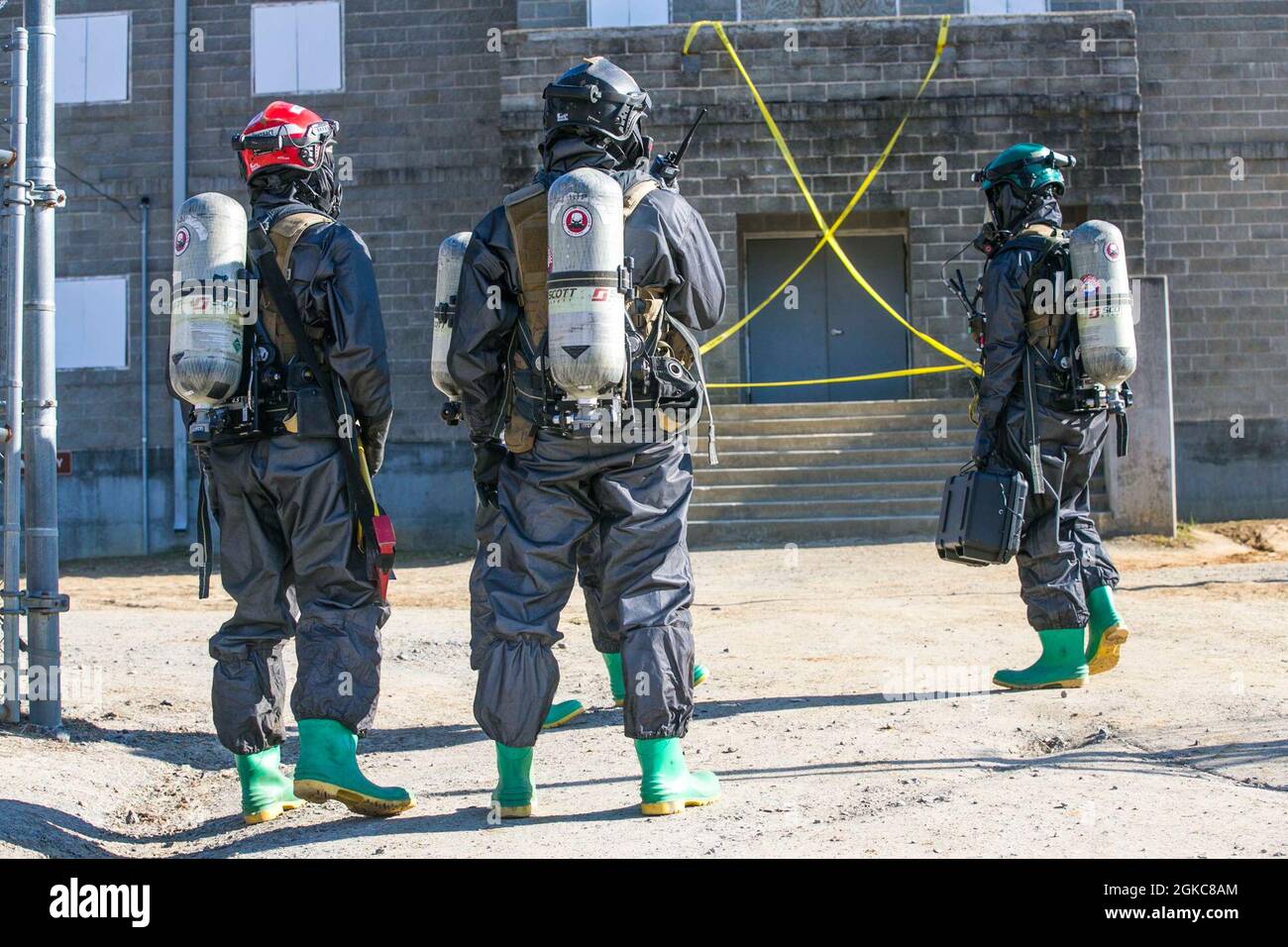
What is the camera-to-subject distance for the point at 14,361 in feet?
18.3

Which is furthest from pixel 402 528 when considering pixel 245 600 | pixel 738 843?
pixel 738 843

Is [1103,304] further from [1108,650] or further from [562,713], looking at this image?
[562,713]

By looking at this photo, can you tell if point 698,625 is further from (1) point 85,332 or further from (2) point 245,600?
(1) point 85,332

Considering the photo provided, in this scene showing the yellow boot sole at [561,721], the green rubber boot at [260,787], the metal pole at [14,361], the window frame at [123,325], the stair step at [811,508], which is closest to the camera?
the green rubber boot at [260,787]

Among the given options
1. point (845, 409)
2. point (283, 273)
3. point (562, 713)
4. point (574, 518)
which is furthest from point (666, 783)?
point (845, 409)

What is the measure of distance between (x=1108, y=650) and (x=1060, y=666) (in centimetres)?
31

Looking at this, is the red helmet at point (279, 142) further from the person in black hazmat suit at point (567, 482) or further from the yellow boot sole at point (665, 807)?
the yellow boot sole at point (665, 807)

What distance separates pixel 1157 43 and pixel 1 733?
14982 millimetres

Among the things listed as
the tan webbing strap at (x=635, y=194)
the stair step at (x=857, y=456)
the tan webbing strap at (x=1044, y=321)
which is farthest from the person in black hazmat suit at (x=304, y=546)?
the stair step at (x=857, y=456)

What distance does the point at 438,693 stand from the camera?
6859 mm

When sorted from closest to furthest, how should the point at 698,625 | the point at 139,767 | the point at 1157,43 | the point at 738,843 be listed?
the point at 738,843 → the point at 139,767 → the point at 698,625 → the point at 1157,43

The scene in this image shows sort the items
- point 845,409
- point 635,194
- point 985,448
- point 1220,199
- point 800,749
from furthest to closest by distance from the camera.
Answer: point 1220,199 → point 845,409 → point 985,448 → point 800,749 → point 635,194

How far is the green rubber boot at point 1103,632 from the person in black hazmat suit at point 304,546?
3311 mm

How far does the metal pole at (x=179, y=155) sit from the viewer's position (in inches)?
659
